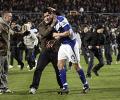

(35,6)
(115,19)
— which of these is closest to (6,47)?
(115,19)

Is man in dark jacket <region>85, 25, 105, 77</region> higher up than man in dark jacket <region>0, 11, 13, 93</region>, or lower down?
lower down

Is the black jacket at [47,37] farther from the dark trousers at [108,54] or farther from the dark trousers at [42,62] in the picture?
the dark trousers at [108,54]

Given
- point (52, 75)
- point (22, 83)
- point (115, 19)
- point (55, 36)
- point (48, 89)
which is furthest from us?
point (115, 19)

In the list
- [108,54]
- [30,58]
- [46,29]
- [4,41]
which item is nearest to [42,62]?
[46,29]

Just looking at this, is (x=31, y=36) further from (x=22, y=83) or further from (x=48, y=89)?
(x=48, y=89)

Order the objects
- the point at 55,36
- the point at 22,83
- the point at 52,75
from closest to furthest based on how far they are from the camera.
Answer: the point at 55,36 → the point at 22,83 → the point at 52,75

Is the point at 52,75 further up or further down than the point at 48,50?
further down

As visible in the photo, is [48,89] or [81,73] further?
[48,89]

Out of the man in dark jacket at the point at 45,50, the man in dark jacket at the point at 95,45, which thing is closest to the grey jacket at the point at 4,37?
the man in dark jacket at the point at 45,50

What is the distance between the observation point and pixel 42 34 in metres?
14.9

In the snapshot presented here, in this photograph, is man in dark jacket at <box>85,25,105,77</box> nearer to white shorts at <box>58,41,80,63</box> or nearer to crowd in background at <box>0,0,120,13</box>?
white shorts at <box>58,41,80,63</box>

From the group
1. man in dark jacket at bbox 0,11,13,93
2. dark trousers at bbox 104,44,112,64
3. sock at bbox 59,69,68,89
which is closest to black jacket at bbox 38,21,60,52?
sock at bbox 59,69,68,89

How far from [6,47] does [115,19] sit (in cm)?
2897

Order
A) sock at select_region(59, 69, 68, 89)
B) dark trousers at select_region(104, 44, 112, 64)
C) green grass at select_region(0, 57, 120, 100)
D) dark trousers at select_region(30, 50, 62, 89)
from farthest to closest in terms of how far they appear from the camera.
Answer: dark trousers at select_region(104, 44, 112, 64), dark trousers at select_region(30, 50, 62, 89), sock at select_region(59, 69, 68, 89), green grass at select_region(0, 57, 120, 100)
